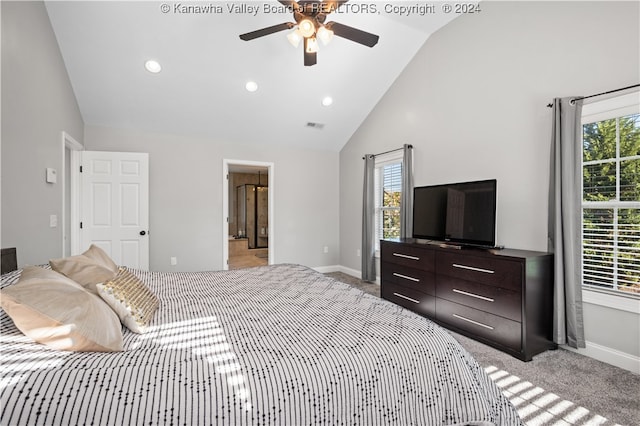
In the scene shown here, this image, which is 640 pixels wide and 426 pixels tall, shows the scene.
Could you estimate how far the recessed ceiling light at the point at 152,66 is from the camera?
12.0 feet

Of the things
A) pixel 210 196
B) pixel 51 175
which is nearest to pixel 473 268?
pixel 210 196

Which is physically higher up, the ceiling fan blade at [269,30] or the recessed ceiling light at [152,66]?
the recessed ceiling light at [152,66]

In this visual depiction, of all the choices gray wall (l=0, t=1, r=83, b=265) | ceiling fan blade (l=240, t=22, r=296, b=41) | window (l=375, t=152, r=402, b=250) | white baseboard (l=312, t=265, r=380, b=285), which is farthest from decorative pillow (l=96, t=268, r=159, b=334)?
white baseboard (l=312, t=265, r=380, b=285)

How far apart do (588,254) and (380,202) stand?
281 cm

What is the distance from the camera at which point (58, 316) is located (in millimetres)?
1078

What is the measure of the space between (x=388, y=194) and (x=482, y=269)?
7.67 ft

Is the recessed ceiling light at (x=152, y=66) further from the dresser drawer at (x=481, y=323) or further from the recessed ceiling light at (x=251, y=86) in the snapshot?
the dresser drawer at (x=481, y=323)

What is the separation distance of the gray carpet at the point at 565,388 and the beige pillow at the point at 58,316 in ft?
7.19

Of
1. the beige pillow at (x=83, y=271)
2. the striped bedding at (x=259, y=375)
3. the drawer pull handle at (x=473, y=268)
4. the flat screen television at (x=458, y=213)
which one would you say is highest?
the flat screen television at (x=458, y=213)

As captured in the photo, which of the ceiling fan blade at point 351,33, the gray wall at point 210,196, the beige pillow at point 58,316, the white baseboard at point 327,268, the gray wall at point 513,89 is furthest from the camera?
the white baseboard at point 327,268

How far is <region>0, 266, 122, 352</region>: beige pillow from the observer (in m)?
1.06

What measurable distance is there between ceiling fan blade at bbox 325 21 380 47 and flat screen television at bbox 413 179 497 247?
1.66m

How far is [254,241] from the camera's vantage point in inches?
367

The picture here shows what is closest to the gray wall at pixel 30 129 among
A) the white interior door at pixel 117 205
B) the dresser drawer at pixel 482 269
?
the white interior door at pixel 117 205
